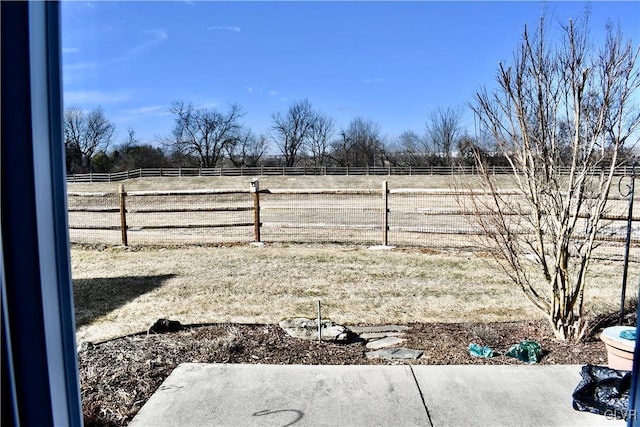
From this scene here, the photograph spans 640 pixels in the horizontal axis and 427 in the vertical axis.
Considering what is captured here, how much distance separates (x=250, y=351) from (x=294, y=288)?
2173 mm

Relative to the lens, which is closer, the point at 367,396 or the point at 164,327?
the point at 367,396

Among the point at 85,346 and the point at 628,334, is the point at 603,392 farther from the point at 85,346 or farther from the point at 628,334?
the point at 85,346

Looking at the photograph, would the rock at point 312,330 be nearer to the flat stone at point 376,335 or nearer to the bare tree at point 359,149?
the flat stone at point 376,335

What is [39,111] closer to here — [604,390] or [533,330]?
[604,390]

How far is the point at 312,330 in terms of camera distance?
3764mm

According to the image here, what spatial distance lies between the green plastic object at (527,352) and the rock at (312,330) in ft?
4.07

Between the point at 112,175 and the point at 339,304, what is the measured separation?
2992 centimetres

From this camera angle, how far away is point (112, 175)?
102 feet

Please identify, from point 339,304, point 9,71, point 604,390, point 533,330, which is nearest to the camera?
point 9,71

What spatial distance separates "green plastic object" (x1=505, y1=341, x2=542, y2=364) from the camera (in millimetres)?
3243

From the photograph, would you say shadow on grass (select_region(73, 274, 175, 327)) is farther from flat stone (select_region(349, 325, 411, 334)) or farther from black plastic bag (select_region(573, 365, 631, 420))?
black plastic bag (select_region(573, 365, 631, 420))

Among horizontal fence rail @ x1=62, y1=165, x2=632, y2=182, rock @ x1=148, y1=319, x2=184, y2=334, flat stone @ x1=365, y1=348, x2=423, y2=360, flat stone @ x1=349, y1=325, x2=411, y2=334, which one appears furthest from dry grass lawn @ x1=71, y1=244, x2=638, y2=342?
horizontal fence rail @ x1=62, y1=165, x2=632, y2=182

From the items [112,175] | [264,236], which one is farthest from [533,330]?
[112,175]

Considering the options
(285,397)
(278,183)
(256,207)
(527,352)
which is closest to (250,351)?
(285,397)
